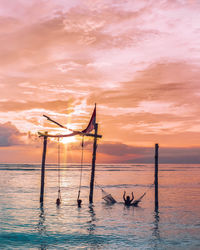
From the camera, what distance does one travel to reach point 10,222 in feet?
70.3

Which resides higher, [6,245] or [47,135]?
[47,135]

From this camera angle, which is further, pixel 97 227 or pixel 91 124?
pixel 91 124

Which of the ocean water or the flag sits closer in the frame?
the ocean water

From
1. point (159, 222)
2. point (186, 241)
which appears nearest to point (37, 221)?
point (159, 222)

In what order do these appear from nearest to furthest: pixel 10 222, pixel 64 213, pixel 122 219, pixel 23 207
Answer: pixel 10 222, pixel 122 219, pixel 64 213, pixel 23 207

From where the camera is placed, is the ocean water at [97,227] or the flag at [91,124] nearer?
the ocean water at [97,227]

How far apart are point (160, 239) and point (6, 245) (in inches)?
365

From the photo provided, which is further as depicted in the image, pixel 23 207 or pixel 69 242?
pixel 23 207

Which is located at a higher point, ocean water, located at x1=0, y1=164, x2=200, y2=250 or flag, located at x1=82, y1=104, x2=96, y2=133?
flag, located at x1=82, y1=104, x2=96, y2=133

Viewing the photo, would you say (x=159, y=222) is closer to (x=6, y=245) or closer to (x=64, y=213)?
(x=64, y=213)

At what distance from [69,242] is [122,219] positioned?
7.61 metres

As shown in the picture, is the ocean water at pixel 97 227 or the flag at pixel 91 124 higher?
the flag at pixel 91 124

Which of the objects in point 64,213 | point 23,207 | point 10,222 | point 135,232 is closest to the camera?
point 135,232

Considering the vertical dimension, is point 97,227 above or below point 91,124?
below
